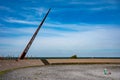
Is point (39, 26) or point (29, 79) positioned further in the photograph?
point (39, 26)

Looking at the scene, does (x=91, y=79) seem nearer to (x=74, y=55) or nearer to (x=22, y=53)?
(x=22, y=53)

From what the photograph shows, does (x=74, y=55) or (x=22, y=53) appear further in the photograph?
(x=74, y=55)

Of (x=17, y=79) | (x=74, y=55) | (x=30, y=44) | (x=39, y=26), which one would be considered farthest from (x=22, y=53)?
(x=17, y=79)

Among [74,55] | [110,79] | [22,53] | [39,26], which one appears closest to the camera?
[110,79]

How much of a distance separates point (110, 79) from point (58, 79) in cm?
489

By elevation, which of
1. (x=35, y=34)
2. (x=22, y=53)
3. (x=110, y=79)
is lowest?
(x=110, y=79)

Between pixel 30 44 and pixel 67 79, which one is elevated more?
pixel 30 44

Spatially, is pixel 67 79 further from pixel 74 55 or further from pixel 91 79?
pixel 74 55

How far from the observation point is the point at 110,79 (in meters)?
18.6

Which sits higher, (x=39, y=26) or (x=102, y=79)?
(x=39, y=26)

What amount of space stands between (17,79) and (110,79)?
854 cm

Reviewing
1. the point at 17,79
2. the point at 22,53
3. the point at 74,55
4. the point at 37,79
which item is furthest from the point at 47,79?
the point at 74,55

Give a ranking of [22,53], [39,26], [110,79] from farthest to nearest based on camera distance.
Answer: [39,26], [22,53], [110,79]

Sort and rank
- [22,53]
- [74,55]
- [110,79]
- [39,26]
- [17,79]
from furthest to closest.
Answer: [74,55] → [39,26] → [22,53] → [110,79] → [17,79]
